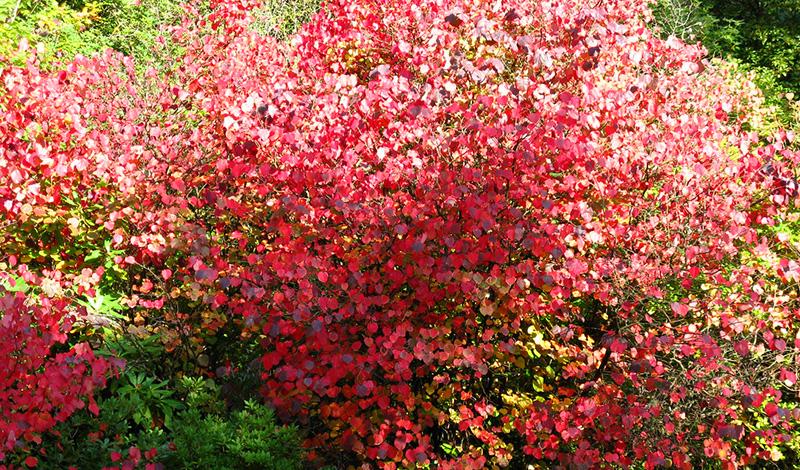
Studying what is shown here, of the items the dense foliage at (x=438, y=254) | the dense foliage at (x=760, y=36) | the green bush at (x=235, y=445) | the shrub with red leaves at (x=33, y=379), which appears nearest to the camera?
the shrub with red leaves at (x=33, y=379)

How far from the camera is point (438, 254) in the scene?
4367 mm

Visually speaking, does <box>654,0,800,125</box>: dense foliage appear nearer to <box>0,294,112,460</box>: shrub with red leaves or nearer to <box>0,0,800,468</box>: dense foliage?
<box>0,0,800,468</box>: dense foliage

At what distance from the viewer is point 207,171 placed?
204 inches

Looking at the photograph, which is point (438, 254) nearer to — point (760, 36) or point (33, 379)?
point (33, 379)

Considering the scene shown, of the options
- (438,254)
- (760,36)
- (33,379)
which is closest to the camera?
(33,379)

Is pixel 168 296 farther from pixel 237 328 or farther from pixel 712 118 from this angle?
pixel 712 118

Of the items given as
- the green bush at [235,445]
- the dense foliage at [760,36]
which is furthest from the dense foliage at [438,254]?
the dense foliage at [760,36]

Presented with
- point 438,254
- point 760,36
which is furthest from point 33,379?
point 760,36

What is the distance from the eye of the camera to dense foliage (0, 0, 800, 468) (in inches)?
165

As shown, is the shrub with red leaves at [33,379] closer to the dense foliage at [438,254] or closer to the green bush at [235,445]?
the dense foliage at [438,254]

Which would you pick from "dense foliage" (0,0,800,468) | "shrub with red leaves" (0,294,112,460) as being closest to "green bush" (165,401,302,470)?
"dense foliage" (0,0,800,468)

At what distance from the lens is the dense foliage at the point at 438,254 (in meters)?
4.18

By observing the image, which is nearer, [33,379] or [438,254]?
[33,379]

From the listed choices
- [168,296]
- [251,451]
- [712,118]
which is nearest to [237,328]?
[168,296]
